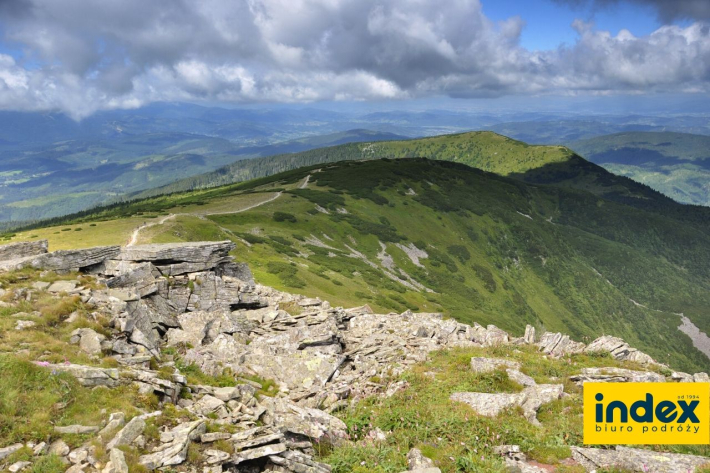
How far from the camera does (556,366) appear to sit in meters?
22.3

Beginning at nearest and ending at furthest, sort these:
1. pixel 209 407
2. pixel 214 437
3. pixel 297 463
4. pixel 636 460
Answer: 1. pixel 297 463
2. pixel 214 437
3. pixel 636 460
4. pixel 209 407

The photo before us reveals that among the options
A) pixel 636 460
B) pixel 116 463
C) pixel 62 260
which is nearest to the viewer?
pixel 116 463

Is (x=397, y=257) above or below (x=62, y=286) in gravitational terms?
below

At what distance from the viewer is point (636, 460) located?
12.9 metres

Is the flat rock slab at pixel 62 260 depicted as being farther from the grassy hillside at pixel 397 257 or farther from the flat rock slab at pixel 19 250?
→ the grassy hillside at pixel 397 257

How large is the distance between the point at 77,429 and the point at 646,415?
2147 cm

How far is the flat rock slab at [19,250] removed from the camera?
85.4 ft

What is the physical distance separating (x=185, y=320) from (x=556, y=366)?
24028 millimetres

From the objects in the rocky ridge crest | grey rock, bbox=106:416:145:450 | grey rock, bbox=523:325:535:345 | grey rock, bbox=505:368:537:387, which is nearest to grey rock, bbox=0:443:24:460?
the rocky ridge crest

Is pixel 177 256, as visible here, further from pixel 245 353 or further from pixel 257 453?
pixel 257 453

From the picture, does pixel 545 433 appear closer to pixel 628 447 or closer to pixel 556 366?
pixel 628 447

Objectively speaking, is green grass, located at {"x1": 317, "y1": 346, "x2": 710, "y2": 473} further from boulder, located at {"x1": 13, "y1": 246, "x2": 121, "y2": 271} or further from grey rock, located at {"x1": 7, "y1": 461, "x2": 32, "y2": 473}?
boulder, located at {"x1": 13, "y1": 246, "x2": 121, "y2": 271}

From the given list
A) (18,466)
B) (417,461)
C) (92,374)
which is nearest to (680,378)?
(417,461)

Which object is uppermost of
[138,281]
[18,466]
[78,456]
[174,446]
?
[138,281]
